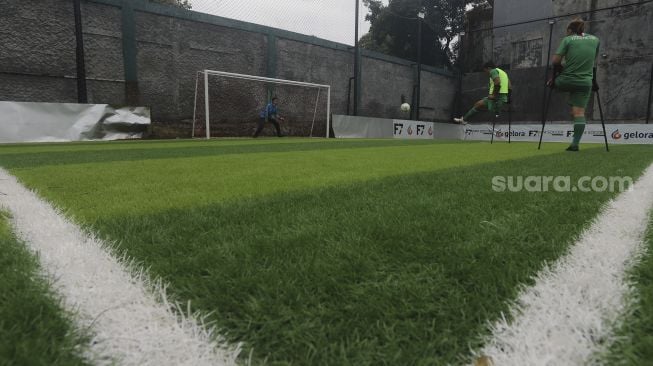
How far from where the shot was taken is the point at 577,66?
217 inches

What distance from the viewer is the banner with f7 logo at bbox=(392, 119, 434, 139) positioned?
16.4m

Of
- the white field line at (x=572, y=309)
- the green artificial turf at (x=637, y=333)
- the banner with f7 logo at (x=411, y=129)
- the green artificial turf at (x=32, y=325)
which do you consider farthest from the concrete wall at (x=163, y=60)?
the green artificial turf at (x=637, y=333)

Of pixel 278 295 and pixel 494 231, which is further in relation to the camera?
pixel 494 231

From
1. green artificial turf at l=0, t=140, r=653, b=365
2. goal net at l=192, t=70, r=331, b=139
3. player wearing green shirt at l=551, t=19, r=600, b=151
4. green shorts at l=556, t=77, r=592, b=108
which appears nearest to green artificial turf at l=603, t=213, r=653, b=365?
green artificial turf at l=0, t=140, r=653, b=365

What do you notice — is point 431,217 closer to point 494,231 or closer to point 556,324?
point 494,231

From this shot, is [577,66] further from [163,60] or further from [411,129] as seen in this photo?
[411,129]

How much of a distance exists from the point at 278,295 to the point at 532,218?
3.90ft

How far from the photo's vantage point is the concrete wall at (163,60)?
10016mm

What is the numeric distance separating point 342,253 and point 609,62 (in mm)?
20263

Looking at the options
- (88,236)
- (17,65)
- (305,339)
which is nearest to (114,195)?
(88,236)

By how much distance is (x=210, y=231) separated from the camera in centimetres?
147

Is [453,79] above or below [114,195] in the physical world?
above
